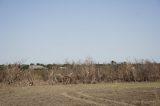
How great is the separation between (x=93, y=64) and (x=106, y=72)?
1684mm

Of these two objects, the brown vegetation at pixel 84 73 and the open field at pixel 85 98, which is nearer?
the open field at pixel 85 98

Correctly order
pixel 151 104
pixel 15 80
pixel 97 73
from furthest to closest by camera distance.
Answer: pixel 97 73
pixel 15 80
pixel 151 104

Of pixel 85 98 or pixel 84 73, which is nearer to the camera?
pixel 85 98

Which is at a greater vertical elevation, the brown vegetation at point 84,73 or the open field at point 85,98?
the brown vegetation at point 84,73

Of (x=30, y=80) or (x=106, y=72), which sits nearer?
(x=30, y=80)

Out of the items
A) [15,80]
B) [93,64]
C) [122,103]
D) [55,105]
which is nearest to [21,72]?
[15,80]

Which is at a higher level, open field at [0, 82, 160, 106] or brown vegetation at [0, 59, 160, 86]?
brown vegetation at [0, 59, 160, 86]

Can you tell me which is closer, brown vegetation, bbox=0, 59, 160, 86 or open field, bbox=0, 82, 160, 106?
open field, bbox=0, 82, 160, 106

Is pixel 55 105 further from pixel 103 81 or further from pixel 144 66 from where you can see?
pixel 144 66

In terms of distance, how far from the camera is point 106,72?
2438cm

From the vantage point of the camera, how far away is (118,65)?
980 inches

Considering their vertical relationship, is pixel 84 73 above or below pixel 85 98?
above

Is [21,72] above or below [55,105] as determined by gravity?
above

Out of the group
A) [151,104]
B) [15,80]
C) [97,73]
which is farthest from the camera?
[97,73]
